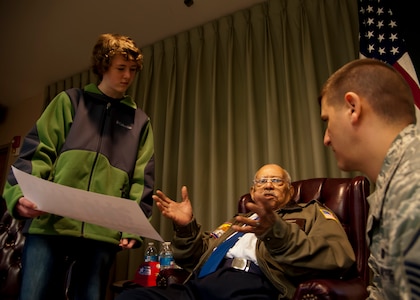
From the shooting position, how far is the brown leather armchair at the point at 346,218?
3.48ft

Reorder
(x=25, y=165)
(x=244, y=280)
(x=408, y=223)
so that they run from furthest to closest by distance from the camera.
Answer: (x=244, y=280) → (x=25, y=165) → (x=408, y=223)

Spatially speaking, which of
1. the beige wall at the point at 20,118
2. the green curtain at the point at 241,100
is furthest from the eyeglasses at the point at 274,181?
the beige wall at the point at 20,118

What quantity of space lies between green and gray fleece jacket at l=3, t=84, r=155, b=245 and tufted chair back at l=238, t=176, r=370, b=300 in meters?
0.71

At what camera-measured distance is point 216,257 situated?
1.52 meters

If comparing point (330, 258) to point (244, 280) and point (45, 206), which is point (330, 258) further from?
point (45, 206)

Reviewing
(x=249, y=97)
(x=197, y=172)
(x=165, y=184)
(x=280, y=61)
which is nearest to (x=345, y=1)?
(x=280, y=61)

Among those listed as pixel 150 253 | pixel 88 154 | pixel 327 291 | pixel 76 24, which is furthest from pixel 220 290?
pixel 76 24

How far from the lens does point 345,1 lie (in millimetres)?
2580

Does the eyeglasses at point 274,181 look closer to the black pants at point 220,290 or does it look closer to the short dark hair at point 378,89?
the black pants at point 220,290

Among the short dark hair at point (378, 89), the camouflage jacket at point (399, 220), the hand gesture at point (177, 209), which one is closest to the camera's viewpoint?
the camouflage jacket at point (399, 220)

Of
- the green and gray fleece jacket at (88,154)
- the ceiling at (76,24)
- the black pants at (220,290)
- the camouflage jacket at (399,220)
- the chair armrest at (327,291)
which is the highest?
the ceiling at (76,24)

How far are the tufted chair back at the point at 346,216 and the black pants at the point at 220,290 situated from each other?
0.28 metres

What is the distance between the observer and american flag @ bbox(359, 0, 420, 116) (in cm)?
222

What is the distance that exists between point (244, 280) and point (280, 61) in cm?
199
